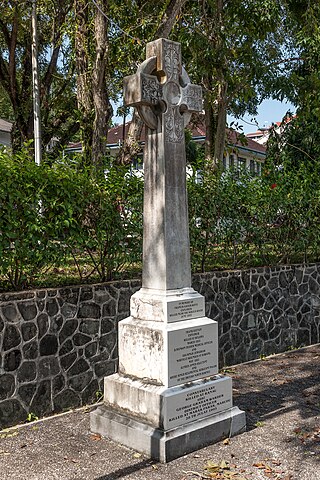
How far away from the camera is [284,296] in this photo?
1032 centimetres

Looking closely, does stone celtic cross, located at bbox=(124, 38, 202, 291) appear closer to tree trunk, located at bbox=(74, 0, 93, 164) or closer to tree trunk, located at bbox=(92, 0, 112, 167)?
tree trunk, located at bbox=(92, 0, 112, 167)

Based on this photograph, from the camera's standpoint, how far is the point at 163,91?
6.05 metres

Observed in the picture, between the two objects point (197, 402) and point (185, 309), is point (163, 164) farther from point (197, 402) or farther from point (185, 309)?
point (197, 402)

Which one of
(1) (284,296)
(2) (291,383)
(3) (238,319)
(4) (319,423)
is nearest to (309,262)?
(1) (284,296)

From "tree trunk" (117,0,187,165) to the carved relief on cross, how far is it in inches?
197

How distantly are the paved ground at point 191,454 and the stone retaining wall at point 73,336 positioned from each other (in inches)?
10.9

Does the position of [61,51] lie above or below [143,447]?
above

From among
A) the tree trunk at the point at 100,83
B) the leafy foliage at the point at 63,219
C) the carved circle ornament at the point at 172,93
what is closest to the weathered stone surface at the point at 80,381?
the leafy foliage at the point at 63,219

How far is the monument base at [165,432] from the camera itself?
5.53 m

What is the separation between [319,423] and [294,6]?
10.8 meters

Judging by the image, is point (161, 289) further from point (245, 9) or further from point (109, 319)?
point (245, 9)

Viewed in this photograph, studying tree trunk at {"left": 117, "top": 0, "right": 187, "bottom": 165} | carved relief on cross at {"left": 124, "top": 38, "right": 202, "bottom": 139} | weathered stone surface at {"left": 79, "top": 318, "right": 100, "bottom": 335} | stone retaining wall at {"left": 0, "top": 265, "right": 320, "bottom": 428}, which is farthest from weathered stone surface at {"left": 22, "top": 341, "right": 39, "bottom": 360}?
tree trunk at {"left": 117, "top": 0, "right": 187, "bottom": 165}

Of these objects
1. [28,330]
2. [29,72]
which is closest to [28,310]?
[28,330]

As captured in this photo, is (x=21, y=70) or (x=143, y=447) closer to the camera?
(x=143, y=447)
